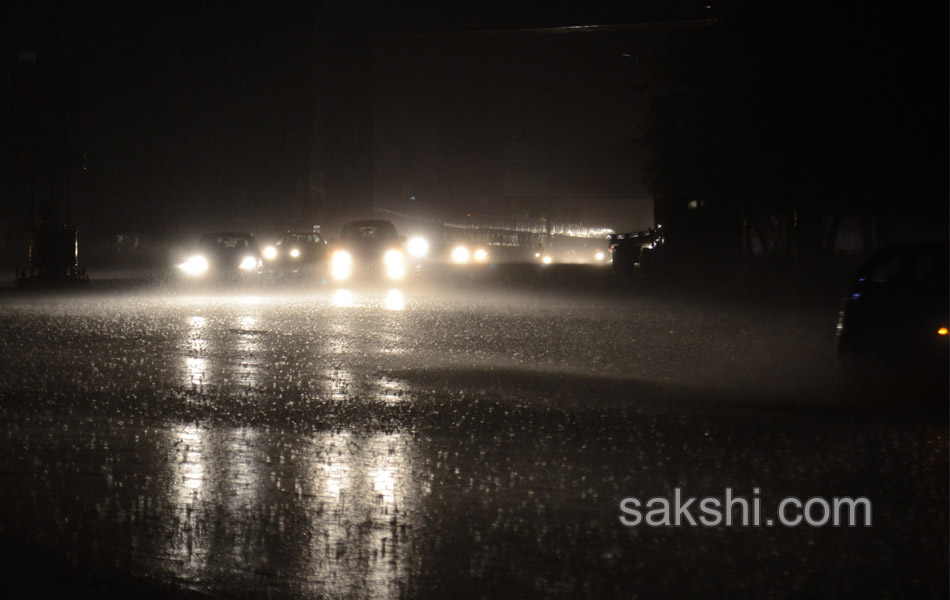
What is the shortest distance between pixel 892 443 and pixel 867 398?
2593 millimetres

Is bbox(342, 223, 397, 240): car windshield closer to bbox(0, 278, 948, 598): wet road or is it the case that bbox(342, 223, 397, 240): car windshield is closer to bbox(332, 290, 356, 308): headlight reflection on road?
bbox(332, 290, 356, 308): headlight reflection on road

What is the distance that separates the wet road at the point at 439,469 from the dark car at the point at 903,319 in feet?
2.21

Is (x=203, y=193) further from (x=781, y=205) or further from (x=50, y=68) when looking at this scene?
(x=781, y=205)

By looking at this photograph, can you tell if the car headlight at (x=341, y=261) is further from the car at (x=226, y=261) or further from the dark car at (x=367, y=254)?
the car at (x=226, y=261)

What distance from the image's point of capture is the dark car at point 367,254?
133 feet

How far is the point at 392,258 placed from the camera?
40375mm

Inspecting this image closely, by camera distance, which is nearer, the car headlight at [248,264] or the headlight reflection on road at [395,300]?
the headlight reflection on road at [395,300]

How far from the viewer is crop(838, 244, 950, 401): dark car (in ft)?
36.3

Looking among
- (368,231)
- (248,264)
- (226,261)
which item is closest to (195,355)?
(248,264)

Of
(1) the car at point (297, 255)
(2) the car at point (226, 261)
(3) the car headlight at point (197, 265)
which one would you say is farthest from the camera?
(1) the car at point (297, 255)

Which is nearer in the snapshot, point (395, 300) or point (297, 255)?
point (395, 300)

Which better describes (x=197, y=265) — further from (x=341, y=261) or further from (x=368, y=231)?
(x=368, y=231)

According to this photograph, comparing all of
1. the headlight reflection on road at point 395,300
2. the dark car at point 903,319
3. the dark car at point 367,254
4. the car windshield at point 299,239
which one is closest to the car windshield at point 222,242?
the car windshield at point 299,239

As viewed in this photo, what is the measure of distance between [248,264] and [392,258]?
244 inches
